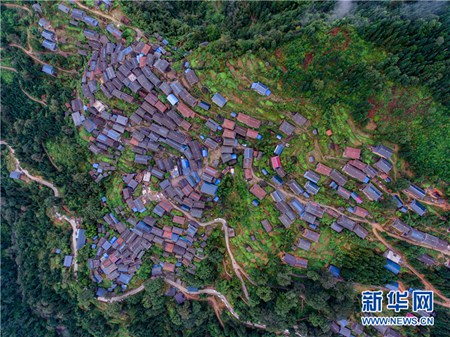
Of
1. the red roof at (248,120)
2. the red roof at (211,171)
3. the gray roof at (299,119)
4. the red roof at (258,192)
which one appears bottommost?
the red roof at (211,171)

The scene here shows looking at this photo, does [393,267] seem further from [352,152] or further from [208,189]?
[208,189]

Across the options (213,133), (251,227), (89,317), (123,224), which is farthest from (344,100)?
(89,317)

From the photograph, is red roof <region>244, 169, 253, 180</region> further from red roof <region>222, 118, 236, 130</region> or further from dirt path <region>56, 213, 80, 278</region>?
dirt path <region>56, 213, 80, 278</region>

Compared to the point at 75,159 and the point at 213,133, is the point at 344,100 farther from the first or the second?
the point at 75,159

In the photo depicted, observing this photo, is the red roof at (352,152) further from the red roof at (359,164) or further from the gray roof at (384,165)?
the gray roof at (384,165)

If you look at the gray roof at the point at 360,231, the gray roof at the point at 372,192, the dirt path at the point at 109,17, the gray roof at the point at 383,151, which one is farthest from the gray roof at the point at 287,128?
the dirt path at the point at 109,17
